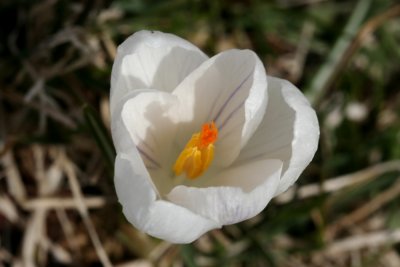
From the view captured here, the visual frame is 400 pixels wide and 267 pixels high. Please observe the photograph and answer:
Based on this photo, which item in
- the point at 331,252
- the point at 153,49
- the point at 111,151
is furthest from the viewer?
the point at 331,252

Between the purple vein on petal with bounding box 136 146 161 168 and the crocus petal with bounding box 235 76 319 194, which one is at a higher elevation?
the crocus petal with bounding box 235 76 319 194

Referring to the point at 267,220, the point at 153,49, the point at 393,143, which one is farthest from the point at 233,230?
the point at 153,49

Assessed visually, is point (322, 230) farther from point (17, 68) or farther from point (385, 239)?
point (17, 68)

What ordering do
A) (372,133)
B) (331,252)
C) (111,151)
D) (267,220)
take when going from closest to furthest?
1. (111,151)
2. (267,220)
3. (331,252)
4. (372,133)

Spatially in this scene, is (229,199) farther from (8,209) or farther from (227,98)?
(8,209)

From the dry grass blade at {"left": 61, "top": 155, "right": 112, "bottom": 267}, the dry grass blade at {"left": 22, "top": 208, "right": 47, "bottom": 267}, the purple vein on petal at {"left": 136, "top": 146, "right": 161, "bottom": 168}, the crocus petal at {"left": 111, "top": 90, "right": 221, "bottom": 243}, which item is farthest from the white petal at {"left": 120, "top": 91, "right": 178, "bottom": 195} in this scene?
the dry grass blade at {"left": 22, "top": 208, "right": 47, "bottom": 267}

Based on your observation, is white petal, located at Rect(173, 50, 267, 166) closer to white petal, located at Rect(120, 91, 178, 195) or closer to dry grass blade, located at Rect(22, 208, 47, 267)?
white petal, located at Rect(120, 91, 178, 195)
